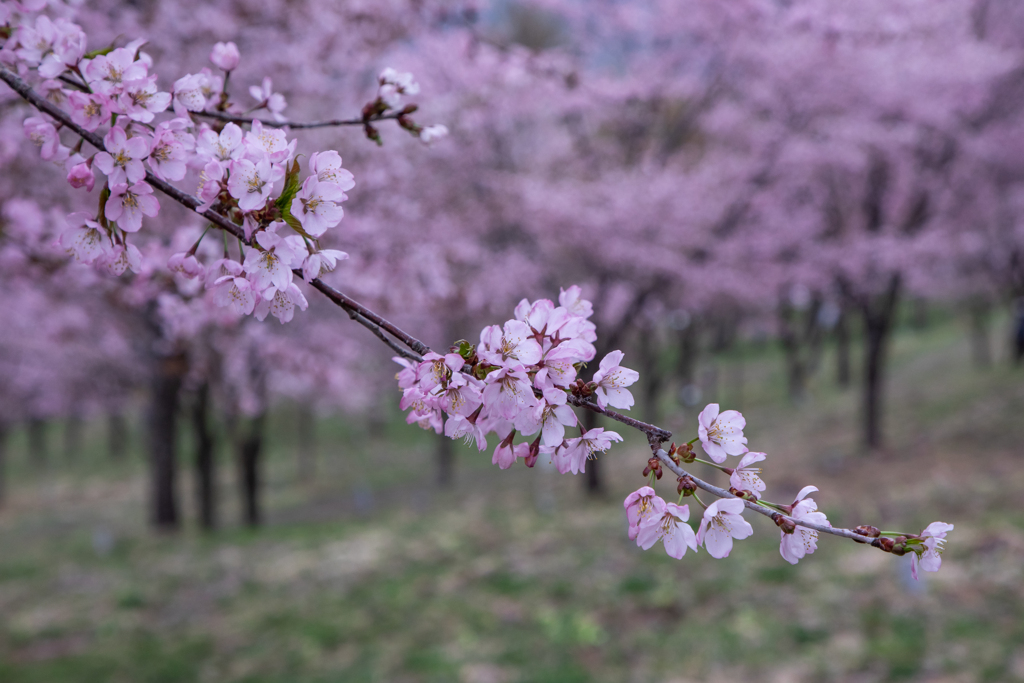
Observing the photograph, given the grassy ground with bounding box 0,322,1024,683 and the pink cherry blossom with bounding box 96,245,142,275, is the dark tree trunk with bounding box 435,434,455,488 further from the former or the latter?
the pink cherry blossom with bounding box 96,245,142,275

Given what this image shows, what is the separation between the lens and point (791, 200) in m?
12.1

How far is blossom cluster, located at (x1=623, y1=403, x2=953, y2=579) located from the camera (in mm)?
1021

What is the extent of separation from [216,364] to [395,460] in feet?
39.1

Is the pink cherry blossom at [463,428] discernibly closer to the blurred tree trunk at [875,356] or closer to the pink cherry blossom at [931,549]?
the pink cherry blossom at [931,549]

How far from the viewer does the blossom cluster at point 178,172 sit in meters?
1.05

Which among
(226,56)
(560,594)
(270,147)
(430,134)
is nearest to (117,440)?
(560,594)

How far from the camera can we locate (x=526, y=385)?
977mm

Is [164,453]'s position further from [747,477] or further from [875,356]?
[747,477]

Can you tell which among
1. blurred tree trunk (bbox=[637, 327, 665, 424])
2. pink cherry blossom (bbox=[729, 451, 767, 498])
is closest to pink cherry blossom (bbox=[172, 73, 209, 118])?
pink cherry blossom (bbox=[729, 451, 767, 498])

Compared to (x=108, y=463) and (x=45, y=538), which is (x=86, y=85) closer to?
(x=45, y=538)

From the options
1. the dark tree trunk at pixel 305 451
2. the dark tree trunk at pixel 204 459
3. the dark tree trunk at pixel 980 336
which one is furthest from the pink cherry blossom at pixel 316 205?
the dark tree trunk at pixel 305 451

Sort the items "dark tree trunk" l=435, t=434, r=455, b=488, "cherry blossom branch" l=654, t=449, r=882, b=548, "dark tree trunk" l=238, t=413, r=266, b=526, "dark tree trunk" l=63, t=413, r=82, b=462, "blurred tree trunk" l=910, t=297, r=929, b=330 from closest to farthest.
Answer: "cherry blossom branch" l=654, t=449, r=882, b=548 → "dark tree trunk" l=238, t=413, r=266, b=526 → "dark tree trunk" l=435, t=434, r=455, b=488 → "dark tree trunk" l=63, t=413, r=82, b=462 → "blurred tree trunk" l=910, t=297, r=929, b=330

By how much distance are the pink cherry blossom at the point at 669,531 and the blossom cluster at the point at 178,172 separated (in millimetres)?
647

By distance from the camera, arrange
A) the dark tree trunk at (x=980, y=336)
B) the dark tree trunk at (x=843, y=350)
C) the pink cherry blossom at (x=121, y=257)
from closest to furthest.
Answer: the pink cherry blossom at (x=121, y=257) < the dark tree trunk at (x=980, y=336) < the dark tree trunk at (x=843, y=350)
